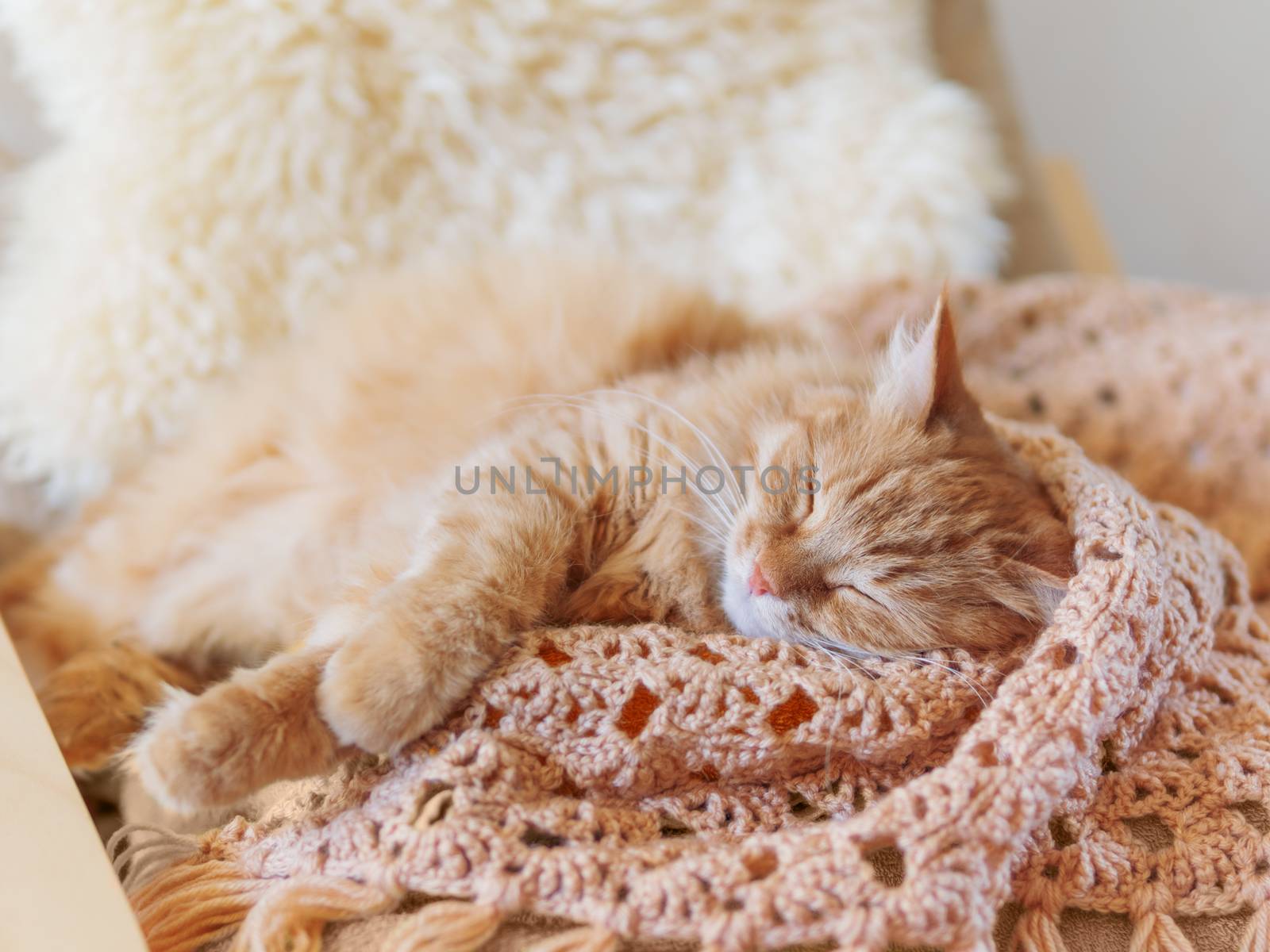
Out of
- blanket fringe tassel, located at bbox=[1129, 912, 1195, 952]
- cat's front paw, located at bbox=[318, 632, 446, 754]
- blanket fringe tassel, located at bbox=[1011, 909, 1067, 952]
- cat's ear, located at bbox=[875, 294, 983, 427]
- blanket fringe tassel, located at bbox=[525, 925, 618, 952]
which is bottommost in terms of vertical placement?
blanket fringe tassel, located at bbox=[1129, 912, 1195, 952]

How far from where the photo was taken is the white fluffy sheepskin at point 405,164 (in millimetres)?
1225

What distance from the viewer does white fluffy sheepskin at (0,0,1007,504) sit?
1225mm

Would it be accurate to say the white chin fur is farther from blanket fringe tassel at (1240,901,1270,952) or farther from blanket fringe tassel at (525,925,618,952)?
blanket fringe tassel at (1240,901,1270,952)

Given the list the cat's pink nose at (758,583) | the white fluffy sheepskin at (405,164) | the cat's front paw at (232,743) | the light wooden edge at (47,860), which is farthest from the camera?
the white fluffy sheepskin at (405,164)

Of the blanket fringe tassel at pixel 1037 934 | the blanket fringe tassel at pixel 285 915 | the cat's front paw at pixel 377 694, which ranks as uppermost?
the cat's front paw at pixel 377 694

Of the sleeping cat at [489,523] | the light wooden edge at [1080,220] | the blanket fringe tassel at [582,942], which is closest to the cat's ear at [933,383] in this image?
the sleeping cat at [489,523]

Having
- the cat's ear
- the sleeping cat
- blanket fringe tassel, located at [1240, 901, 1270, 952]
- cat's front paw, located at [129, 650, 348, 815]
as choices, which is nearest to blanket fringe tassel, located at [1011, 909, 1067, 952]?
blanket fringe tassel, located at [1240, 901, 1270, 952]

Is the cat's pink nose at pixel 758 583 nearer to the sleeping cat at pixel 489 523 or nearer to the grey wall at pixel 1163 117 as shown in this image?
the sleeping cat at pixel 489 523

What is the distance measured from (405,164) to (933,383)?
880 mm

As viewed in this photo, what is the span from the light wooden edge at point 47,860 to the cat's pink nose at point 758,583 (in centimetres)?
62

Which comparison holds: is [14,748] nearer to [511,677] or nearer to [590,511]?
[511,677]

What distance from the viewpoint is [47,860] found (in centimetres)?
66

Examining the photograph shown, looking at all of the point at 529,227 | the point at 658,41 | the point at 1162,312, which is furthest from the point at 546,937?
the point at 1162,312

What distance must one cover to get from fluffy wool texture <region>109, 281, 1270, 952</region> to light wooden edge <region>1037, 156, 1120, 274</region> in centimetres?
134
